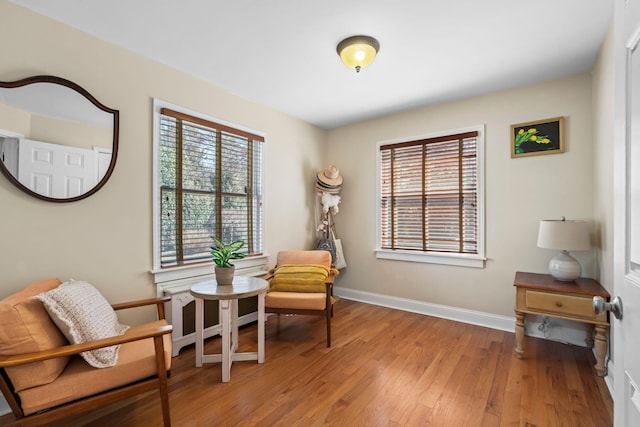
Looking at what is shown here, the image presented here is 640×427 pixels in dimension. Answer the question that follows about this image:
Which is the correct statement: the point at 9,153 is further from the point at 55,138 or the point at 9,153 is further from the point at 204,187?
the point at 204,187

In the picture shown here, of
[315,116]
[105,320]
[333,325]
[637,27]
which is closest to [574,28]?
[637,27]

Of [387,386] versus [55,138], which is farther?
[387,386]

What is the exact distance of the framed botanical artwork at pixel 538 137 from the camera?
9.33ft

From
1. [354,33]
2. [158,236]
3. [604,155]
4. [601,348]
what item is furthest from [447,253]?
[158,236]

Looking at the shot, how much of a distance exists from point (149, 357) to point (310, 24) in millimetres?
2390

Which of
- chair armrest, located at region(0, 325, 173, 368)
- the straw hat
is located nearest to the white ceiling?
the straw hat

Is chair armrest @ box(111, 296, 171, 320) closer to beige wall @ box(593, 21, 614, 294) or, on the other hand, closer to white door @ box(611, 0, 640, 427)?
white door @ box(611, 0, 640, 427)

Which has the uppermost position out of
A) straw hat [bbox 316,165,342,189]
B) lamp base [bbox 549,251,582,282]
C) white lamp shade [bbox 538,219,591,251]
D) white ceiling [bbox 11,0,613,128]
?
white ceiling [bbox 11,0,613,128]

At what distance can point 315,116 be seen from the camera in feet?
13.1

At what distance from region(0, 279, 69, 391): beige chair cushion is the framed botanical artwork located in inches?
157

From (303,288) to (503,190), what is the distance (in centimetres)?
238

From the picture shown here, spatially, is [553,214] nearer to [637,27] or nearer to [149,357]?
[637,27]

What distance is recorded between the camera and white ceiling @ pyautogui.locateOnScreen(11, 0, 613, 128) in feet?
6.32

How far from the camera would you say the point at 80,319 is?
5.22 feet
